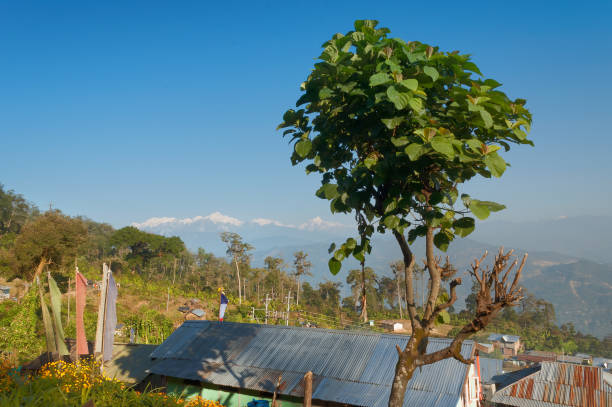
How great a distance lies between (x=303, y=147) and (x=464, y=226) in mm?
1835

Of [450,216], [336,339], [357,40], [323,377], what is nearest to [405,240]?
[450,216]

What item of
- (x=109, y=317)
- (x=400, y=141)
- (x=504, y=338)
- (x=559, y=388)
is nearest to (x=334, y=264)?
(x=400, y=141)

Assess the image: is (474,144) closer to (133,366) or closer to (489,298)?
(489,298)

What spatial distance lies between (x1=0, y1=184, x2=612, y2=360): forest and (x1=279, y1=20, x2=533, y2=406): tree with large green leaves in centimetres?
1471

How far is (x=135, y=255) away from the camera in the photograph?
2694 inches

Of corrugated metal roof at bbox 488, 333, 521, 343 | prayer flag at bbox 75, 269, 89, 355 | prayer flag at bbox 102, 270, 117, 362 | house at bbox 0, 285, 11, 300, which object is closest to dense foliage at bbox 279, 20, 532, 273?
prayer flag at bbox 102, 270, 117, 362

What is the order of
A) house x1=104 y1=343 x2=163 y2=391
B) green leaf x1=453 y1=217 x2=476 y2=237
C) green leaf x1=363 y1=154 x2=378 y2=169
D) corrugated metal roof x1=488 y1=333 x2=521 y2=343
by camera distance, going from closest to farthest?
1. green leaf x1=453 y1=217 x2=476 y2=237
2. green leaf x1=363 y1=154 x2=378 y2=169
3. house x1=104 y1=343 x2=163 y2=391
4. corrugated metal roof x1=488 y1=333 x2=521 y2=343

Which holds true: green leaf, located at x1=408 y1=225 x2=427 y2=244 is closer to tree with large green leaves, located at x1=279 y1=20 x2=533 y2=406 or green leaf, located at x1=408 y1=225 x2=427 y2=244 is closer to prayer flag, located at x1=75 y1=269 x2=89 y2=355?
tree with large green leaves, located at x1=279 y1=20 x2=533 y2=406

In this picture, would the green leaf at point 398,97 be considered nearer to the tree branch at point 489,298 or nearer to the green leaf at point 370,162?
the green leaf at point 370,162

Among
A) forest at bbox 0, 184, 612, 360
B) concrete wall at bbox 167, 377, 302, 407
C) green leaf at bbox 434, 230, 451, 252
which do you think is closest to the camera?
green leaf at bbox 434, 230, 451, 252

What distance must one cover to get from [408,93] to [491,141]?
1244mm

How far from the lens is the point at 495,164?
3.71 meters

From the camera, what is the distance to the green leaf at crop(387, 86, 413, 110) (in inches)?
144

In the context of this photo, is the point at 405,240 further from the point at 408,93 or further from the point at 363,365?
the point at 363,365
